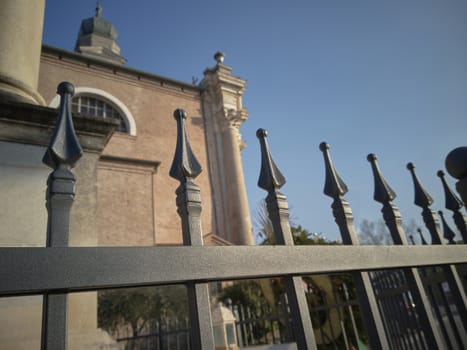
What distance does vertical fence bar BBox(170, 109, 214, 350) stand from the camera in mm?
1011

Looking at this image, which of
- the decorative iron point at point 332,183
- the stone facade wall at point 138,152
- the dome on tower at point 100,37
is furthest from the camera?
the dome on tower at point 100,37

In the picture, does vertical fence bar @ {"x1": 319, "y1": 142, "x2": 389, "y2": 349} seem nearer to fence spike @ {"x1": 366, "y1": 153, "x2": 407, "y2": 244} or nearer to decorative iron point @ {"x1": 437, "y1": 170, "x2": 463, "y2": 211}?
fence spike @ {"x1": 366, "y1": 153, "x2": 407, "y2": 244}

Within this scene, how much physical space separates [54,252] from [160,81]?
16.7 m

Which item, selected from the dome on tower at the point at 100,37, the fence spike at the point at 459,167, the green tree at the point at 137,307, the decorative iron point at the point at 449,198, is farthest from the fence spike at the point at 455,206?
the dome on tower at the point at 100,37

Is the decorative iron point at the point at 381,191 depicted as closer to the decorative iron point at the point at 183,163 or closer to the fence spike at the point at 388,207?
the fence spike at the point at 388,207

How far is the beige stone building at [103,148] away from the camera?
174 cm

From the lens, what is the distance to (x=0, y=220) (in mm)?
1642

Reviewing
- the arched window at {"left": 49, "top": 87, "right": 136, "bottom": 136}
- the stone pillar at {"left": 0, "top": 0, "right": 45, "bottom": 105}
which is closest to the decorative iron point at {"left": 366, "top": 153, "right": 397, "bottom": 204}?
the stone pillar at {"left": 0, "top": 0, "right": 45, "bottom": 105}

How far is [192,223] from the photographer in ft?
3.77

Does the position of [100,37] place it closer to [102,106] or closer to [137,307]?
[102,106]

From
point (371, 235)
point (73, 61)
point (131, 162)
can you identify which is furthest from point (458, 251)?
point (371, 235)

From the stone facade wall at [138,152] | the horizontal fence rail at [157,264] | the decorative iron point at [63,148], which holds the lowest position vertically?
the horizontal fence rail at [157,264]

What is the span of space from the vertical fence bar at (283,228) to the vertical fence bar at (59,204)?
733 mm

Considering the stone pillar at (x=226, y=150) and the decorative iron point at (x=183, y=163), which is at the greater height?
the stone pillar at (x=226, y=150)
